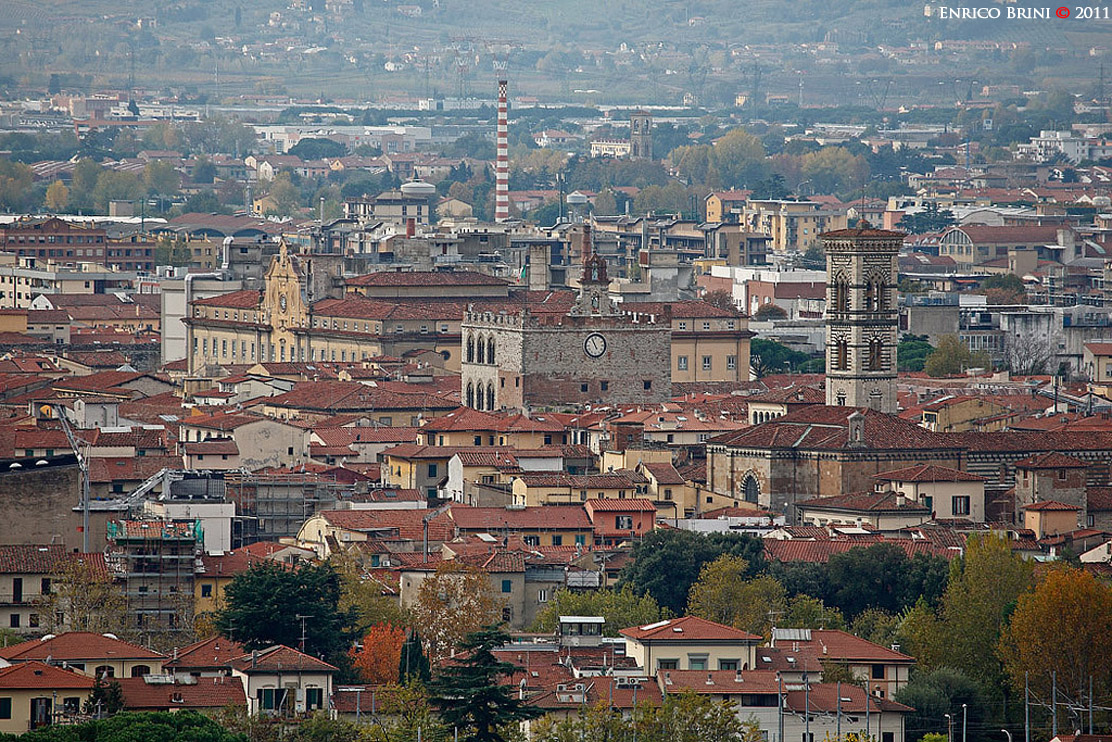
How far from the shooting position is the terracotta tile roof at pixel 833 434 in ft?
222

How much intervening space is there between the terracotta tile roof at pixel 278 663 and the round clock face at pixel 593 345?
36.6 metres

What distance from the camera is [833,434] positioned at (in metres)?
68.1

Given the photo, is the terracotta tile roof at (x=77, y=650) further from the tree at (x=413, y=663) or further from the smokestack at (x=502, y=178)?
the smokestack at (x=502, y=178)

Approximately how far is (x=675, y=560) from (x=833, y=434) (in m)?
12.6

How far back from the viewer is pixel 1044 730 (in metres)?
47.1

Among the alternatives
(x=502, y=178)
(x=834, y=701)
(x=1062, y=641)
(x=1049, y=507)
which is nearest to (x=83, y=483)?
(x=1049, y=507)

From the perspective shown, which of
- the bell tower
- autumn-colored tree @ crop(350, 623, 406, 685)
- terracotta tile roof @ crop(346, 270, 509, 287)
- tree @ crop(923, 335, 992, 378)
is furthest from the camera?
terracotta tile roof @ crop(346, 270, 509, 287)

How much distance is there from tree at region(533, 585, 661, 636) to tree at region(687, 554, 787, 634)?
2.40 feet

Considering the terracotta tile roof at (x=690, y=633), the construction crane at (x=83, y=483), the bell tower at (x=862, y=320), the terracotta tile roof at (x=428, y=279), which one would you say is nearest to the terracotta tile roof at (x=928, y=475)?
the bell tower at (x=862, y=320)

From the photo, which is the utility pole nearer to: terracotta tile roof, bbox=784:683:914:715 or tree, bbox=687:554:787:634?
tree, bbox=687:554:787:634

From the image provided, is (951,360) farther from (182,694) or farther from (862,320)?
(182,694)

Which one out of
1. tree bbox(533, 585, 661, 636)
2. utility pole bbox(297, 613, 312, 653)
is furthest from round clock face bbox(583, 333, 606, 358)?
utility pole bbox(297, 613, 312, 653)

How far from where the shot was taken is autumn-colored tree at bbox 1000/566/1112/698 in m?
48.8

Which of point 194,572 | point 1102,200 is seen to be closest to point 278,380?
point 194,572
